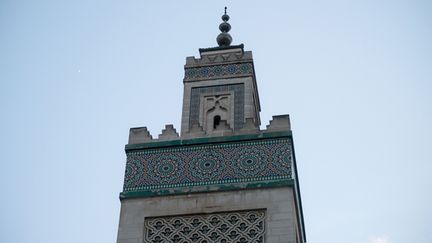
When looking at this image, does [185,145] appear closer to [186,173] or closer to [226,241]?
[186,173]

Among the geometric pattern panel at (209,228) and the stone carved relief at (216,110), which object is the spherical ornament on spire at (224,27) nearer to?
the stone carved relief at (216,110)

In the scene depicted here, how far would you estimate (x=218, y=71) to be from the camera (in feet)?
46.5

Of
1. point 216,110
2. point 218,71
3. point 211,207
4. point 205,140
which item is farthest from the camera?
point 218,71

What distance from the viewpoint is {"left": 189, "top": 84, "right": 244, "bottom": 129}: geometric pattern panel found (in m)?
13.6

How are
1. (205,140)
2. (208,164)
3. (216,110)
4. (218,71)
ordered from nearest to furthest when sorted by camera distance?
(208,164) < (205,140) < (216,110) < (218,71)

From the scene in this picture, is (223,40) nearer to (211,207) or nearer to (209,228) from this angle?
(211,207)

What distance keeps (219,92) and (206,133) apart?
102cm

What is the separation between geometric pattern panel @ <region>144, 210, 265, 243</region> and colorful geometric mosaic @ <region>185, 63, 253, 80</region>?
2.74 metres

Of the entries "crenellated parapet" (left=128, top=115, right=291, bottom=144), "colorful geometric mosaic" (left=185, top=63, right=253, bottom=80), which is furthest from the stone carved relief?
"colorful geometric mosaic" (left=185, top=63, right=253, bottom=80)

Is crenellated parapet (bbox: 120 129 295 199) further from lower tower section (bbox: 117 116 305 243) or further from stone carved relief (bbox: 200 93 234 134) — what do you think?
stone carved relief (bbox: 200 93 234 134)

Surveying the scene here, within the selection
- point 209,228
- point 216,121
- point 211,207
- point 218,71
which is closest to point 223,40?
point 218,71

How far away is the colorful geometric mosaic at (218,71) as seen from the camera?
14.2 metres

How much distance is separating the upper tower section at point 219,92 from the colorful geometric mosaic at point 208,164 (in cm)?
40

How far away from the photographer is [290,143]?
12.8 m
